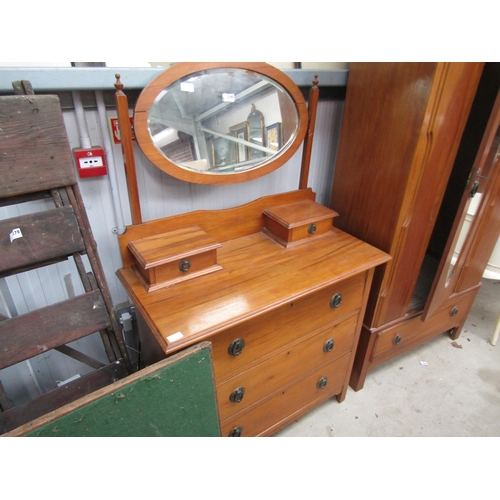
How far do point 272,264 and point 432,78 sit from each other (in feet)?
2.72

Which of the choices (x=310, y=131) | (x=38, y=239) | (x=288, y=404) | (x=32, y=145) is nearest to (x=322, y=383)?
(x=288, y=404)

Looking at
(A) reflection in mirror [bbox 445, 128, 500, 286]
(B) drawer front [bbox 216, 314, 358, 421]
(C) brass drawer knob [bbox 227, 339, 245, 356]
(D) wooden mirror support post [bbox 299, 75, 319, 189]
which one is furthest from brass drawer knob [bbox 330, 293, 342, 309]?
(A) reflection in mirror [bbox 445, 128, 500, 286]

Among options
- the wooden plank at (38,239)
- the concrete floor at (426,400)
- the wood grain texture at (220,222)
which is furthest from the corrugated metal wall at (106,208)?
the concrete floor at (426,400)

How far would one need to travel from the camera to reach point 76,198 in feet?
3.36

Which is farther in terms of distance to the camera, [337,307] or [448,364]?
[448,364]

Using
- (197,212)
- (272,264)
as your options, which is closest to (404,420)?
(272,264)

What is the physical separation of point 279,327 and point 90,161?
2.96ft

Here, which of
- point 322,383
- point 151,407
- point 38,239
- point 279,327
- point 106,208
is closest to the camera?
point 151,407

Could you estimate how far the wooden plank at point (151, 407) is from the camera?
74 cm

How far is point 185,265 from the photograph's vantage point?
1.15 m

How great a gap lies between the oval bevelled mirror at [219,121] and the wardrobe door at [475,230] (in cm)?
70

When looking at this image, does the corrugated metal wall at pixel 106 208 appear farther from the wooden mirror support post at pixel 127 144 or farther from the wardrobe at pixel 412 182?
the wardrobe at pixel 412 182

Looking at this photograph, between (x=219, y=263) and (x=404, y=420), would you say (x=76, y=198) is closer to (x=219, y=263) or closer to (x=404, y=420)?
(x=219, y=263)

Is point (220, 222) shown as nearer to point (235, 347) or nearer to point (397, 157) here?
point (235, 347)
